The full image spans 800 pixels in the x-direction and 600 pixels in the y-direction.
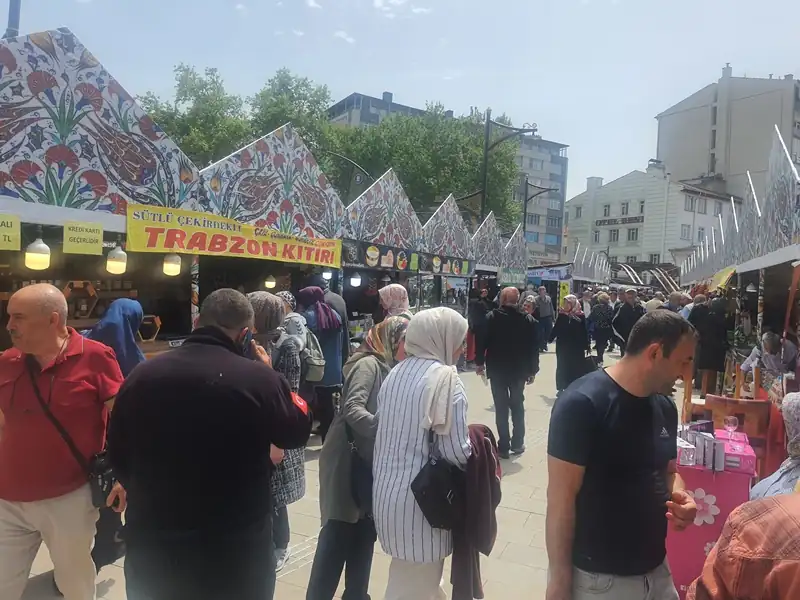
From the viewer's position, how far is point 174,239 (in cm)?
630

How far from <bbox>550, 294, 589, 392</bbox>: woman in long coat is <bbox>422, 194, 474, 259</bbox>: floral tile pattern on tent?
17.1 feet

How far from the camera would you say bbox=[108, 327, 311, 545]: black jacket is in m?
1.88

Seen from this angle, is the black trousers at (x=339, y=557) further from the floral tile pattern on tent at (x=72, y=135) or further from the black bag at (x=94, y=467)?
the floral tile pattern on tent at (x=72, y=135)

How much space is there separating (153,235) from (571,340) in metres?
5.30

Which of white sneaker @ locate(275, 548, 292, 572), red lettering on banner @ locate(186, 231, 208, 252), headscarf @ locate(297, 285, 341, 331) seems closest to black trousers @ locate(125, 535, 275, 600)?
white sneaker @ locate(275, 548, 292, 572)

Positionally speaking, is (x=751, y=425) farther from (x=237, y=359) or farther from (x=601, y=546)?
(x=237, y=359)

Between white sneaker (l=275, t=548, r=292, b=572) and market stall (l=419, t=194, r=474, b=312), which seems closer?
white sneaker (l=275, t=548, r=292, b=572)

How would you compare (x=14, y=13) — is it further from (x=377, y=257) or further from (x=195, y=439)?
(x=195, y=439)

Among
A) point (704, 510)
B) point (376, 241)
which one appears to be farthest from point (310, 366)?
point (376, 241)

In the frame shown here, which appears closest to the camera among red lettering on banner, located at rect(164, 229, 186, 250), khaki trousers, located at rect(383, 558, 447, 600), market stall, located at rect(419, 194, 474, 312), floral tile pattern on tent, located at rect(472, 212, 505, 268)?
khaki trousers, located at rect(383, 558, 447, 600)

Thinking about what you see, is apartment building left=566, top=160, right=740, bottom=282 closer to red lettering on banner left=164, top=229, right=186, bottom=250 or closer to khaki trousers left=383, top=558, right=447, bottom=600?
red lettering on banner left=164, top=229, right=186, bottom=250

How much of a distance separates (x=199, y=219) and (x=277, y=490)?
4275 millimetres

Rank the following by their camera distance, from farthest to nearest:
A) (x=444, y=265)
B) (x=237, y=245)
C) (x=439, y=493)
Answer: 1. (x=444, y=265)
2. (x=237, y=245)
3. (x=439, y=493)

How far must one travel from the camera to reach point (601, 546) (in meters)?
1.91
